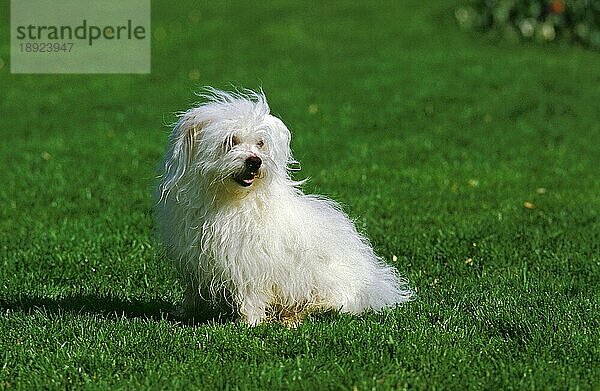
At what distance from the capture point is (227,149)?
4.98m

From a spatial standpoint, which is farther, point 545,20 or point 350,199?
point 545,20

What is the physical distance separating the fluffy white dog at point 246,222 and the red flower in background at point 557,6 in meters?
11.0

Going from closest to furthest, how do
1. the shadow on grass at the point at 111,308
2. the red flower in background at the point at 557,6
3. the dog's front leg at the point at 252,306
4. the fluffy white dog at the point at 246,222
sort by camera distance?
the fluffy white dog at the point at 246,222 < the dog's front leg at the point at 252,306 < the shadow on grass at the point at 111,308 < the red flower in background at the point at 557,6

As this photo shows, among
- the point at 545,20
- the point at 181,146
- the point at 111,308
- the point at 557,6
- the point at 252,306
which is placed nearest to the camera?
the point at 181,146

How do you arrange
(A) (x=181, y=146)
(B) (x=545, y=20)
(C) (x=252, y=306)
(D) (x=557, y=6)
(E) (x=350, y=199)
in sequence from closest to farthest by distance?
(A) (x=181, y=146)
(C) (x=252, y=306)
(E) (x=350, y=199)
(D) (x=557, y=6)
(B) (x=545, y=20)

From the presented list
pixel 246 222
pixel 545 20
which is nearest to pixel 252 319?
pixel 246 222

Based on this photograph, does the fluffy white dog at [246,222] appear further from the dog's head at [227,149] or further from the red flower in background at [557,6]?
the red flower in background at [557,6]

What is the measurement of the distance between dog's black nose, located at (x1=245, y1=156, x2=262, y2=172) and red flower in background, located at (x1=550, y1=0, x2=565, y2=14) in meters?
11.7

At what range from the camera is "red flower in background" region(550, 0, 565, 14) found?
15.5 meters

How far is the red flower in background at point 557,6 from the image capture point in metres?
15.5

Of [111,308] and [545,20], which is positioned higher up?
[545,20]

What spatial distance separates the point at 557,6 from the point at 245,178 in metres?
11.8

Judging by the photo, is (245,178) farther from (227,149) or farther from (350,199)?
(350,199)

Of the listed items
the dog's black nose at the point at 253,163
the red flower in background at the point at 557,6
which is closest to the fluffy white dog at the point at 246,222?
the dog's black nose at the point at 253,163
